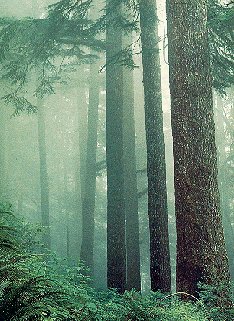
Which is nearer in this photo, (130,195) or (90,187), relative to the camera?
(130,195)

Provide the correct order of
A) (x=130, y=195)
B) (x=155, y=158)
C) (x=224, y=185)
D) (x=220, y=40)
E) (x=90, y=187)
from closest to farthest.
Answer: (x=155, y=158) → (x=220, y=40) → (x=130, y=195) → (x=90, y=187) → (x=224, y=185)

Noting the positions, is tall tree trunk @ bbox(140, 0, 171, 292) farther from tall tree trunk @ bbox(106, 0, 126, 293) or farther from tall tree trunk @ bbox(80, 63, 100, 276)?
tall tree trunk @ bbox(80, 63, 100, 276)

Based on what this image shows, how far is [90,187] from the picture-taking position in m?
20.0

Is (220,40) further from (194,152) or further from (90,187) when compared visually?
(90,187)

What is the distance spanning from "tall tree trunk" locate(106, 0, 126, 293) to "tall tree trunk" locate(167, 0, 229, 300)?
193 inches

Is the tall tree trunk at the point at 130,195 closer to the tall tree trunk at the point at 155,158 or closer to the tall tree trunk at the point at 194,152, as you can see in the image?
the tall tree trunk at the point at 155,158

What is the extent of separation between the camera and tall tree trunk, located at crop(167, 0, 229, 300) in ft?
19.0

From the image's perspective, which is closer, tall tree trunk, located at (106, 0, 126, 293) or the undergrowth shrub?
the undergrowth shrub

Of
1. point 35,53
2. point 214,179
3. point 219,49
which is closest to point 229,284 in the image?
point 214,179

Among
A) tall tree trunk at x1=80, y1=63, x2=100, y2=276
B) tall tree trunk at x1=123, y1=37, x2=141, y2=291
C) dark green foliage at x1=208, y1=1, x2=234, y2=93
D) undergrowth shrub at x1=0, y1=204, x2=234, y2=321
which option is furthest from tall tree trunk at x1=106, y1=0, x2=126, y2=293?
undergrowth shrub at x1=0, y1=204, x2=234, y2=321

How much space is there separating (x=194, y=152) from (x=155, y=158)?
11.4 feet

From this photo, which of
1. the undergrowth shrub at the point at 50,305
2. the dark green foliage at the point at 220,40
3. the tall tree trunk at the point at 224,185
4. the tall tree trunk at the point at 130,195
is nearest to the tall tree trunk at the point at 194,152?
the undergrowth shrub at the point at 50,305

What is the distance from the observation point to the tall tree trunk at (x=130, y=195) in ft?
44.8

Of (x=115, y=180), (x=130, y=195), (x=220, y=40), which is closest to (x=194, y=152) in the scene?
(x=220, y=40)
